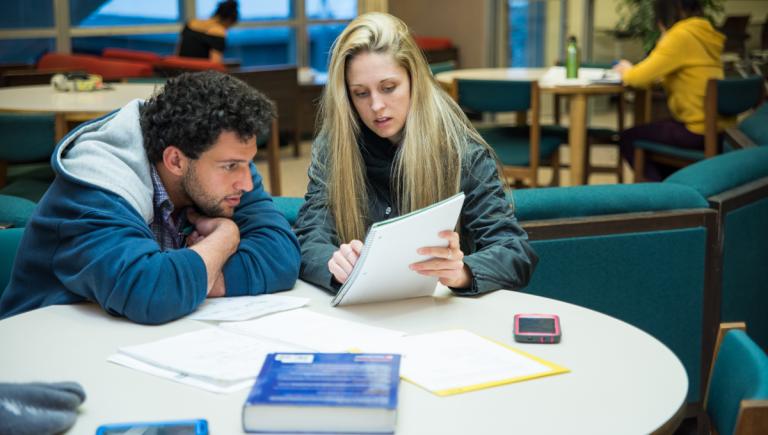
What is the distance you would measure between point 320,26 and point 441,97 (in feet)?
28.0

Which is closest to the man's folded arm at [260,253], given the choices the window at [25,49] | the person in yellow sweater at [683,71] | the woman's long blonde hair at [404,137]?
the woman's long blonde hair at [404,137]

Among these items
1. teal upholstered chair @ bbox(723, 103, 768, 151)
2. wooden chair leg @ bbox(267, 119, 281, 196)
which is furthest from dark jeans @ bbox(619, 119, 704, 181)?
wooden chair leg @ bbox(267, 119, 281, 196)

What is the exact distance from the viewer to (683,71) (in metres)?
5.50

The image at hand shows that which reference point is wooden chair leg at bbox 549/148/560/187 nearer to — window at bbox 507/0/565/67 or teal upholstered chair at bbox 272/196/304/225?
teal upholstered chair at bbox 272/196/304/225

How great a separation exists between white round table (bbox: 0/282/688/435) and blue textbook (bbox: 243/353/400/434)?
0.04 meters

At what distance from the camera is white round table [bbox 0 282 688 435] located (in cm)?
127

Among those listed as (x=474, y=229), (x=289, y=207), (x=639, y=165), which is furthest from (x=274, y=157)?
(x=474, y=229)

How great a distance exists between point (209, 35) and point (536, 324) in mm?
6746

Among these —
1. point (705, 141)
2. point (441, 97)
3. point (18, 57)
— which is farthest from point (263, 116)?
point (18, 57)

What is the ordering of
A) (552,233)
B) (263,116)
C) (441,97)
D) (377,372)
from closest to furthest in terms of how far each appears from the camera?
(377,372) < (263,116) < (441,97) < (552,233)

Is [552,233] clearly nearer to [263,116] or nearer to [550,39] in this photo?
[263,116]

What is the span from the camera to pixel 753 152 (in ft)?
11.1

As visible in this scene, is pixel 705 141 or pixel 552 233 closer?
pixel 552 233

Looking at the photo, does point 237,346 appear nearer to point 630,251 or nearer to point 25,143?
point 630,251
